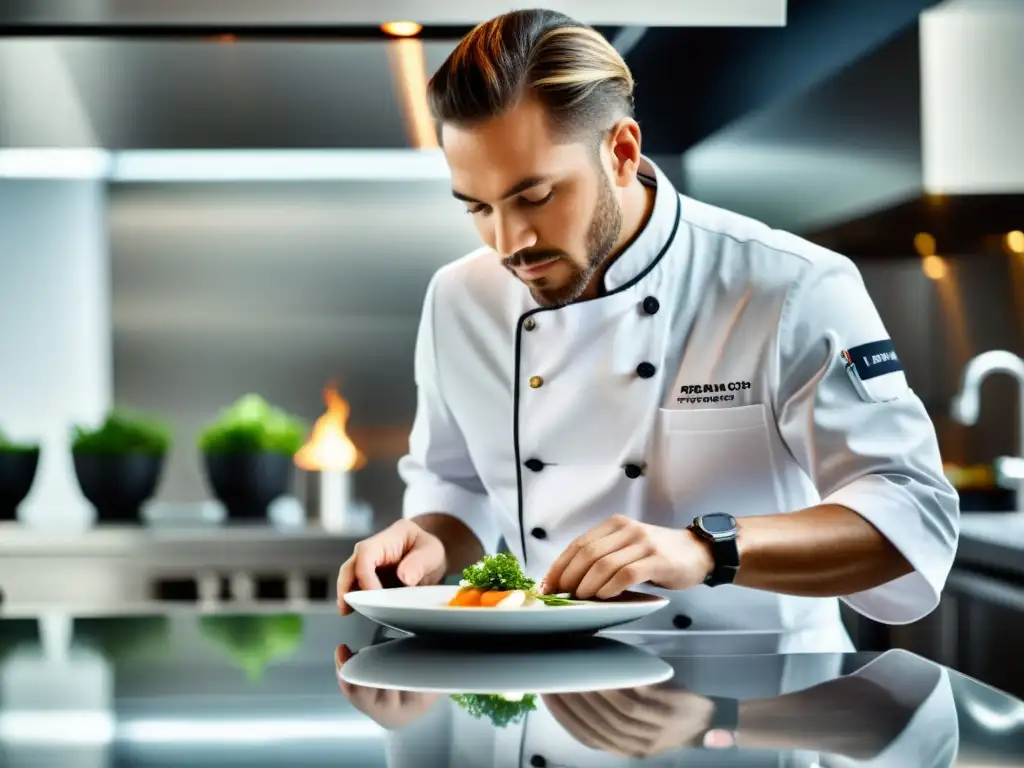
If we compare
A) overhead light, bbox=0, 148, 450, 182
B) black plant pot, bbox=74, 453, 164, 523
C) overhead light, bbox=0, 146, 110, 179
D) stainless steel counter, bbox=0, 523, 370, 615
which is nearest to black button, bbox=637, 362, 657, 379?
stainless steel counter, bbox=0, 523, 370, 615

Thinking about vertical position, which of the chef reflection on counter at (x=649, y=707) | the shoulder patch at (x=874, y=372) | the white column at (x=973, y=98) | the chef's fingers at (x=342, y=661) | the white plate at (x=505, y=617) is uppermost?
the white column at (x=973, y=98)

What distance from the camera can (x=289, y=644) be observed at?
1.07 m

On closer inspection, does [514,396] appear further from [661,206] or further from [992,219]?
[992,219]

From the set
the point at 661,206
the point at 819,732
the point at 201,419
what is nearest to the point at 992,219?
Answer: the point at 661,206

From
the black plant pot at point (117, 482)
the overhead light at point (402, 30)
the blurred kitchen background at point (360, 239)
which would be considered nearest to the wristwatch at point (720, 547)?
the overhead light at point (402, 30)

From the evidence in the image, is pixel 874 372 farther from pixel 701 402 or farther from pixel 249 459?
pixel 249 459

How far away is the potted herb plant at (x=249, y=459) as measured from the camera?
2.88 m

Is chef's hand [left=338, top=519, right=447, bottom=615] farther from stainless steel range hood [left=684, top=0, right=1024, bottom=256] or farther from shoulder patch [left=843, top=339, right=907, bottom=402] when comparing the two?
stainless steel range hood [left=684, top=0, right=1024, bottom=256]

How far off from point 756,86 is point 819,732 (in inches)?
78.1

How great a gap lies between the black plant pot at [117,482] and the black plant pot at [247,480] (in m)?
0.15

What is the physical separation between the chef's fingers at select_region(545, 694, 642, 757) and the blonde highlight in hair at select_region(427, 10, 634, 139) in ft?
2.08

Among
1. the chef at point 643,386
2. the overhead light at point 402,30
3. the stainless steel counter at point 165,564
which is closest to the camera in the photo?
the chef at point 643,386

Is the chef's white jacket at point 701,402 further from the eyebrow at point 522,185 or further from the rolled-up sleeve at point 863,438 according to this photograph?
the eyebrow at point 522,185

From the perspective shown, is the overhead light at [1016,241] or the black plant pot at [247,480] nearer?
the black plant pot at [247,480]
